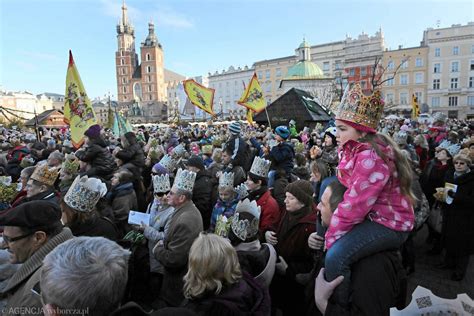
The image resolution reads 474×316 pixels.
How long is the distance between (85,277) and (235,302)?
103cm

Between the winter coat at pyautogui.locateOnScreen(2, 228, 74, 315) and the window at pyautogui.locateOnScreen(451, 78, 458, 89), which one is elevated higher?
the window at pyautogui.locateOnScreen(451, 78, 458, 89)

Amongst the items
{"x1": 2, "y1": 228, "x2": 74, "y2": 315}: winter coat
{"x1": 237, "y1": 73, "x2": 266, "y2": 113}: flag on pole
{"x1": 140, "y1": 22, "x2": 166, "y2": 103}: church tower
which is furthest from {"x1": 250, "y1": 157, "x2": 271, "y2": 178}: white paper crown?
{"x1": 140, "y1": 22, "x2": 166, "y2": 103}: church tower

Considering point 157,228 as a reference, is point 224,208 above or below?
above

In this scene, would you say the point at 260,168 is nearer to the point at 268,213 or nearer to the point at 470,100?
the point at 268,213

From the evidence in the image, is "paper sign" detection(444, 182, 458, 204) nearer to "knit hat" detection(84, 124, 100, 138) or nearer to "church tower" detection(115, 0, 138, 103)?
"knit hat" detection(84, 124, 100, 138)

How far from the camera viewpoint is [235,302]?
2.13 meters

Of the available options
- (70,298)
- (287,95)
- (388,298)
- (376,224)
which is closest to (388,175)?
(376,224)

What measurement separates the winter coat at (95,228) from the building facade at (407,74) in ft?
204

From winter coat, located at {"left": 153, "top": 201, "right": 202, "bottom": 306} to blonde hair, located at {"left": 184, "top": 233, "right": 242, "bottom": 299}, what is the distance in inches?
37.0

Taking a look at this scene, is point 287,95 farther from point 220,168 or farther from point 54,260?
point 54,260

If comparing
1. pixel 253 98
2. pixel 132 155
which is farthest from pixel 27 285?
pixel 253 98

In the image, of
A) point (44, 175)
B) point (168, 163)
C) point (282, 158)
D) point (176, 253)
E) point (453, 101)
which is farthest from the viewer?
point (453, 101)

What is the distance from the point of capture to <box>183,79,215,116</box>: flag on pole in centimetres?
1366

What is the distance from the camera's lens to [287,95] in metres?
21.4
